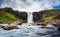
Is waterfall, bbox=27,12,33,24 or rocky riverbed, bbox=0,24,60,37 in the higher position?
waterfall, bbox=27,12,33,24

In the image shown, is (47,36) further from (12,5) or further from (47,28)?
(12,5)

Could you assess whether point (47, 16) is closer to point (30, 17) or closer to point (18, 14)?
point (30, 17)

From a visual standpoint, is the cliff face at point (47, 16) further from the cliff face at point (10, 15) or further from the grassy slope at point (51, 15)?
the cliff face at point (10, 15)

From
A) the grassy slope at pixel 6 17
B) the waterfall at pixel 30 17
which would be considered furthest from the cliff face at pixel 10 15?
the waterfall at pixel 30 17

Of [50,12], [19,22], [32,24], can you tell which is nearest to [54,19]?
[50,12]

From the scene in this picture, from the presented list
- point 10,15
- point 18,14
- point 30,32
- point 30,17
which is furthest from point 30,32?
point 10,15

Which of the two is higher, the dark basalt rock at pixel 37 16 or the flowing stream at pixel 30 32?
the dark basalt rock at pixel 37 16

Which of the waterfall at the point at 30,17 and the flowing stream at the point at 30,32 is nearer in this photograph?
the flowing stream at the point at 30,32

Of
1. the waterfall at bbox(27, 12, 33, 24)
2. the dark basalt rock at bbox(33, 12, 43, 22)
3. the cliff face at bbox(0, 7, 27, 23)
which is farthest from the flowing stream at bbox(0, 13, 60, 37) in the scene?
the cliff face at bbox(0, 7, 27, 23)

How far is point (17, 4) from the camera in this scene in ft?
19.5

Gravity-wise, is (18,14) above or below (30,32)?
above

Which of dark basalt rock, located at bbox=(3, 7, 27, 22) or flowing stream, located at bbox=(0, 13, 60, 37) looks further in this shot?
dark basalt rock, located at bbox=(3, 7, 27, 22)

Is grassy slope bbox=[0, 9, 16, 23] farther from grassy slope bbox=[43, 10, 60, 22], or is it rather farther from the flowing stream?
grassy slope bbox=[43, 10, 60, 22]

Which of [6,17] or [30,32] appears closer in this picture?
[30,32]
